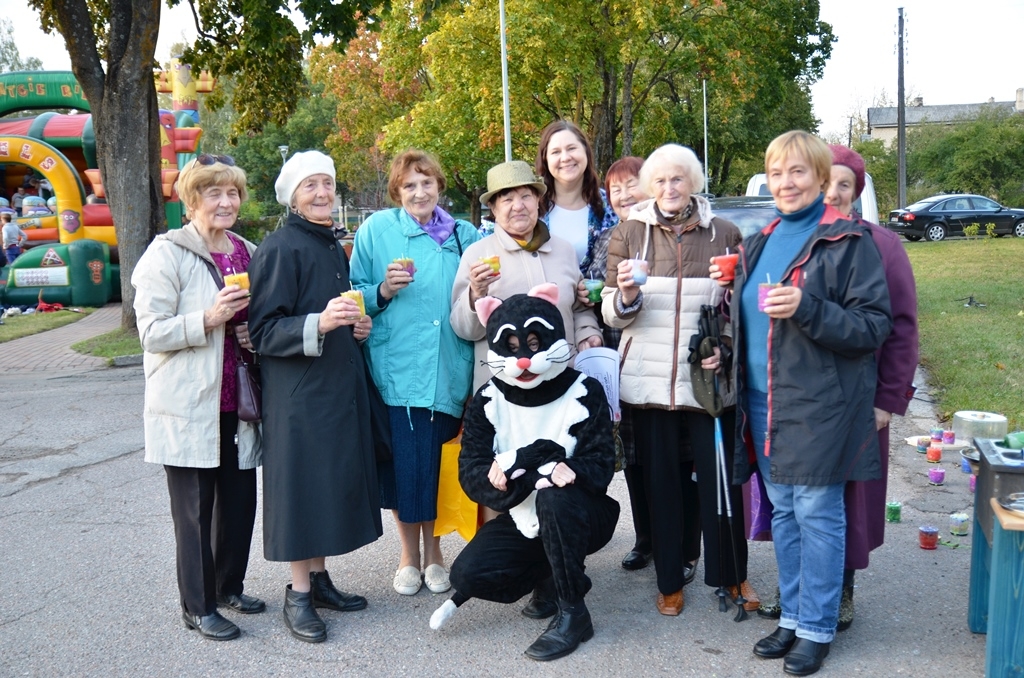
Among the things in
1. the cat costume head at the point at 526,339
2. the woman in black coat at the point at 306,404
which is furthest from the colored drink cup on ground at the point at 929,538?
the woman in black coat at the point at 306,404

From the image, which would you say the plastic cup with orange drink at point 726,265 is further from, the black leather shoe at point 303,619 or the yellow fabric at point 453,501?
the black leather shoe at point 303,619

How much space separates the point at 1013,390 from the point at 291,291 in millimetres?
6384

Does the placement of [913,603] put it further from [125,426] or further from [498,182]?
[125,426]

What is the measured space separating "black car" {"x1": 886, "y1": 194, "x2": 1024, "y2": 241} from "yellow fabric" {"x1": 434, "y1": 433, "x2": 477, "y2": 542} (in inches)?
1178

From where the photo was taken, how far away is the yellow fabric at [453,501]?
433 centimetres

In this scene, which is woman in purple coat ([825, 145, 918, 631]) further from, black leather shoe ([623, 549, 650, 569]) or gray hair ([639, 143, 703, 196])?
black leather shoe ([623, 549, 650, 569])

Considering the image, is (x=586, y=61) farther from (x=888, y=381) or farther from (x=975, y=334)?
(x=888, y=381)

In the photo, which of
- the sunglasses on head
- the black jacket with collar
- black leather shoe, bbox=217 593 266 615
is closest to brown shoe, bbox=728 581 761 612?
the black jacket with collar

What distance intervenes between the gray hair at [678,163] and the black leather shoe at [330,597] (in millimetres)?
2336

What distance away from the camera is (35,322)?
658 inches

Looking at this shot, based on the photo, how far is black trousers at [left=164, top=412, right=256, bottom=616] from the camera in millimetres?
3861

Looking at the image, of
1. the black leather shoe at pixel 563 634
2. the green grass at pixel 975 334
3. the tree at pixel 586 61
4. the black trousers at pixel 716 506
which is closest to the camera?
the black leather shoe at pixel 563 634

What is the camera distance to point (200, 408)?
12.5ft

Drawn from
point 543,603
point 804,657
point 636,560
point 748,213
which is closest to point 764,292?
point 804,657
